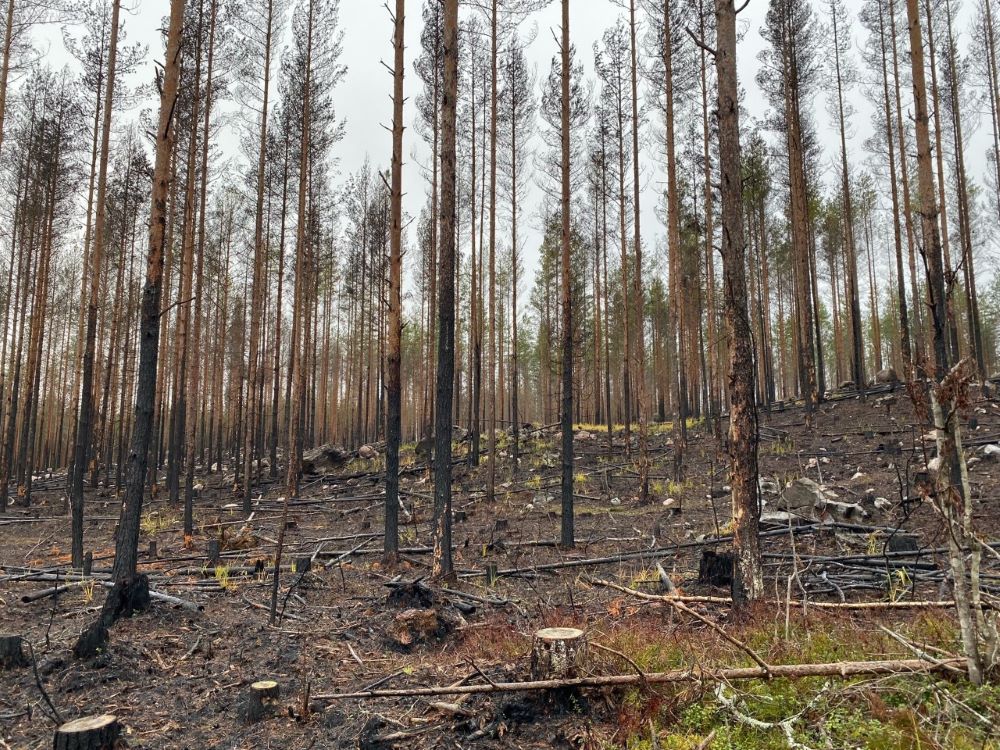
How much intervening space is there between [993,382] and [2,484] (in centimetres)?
3108

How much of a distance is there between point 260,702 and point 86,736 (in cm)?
111

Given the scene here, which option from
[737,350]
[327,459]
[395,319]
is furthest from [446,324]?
[327,459]

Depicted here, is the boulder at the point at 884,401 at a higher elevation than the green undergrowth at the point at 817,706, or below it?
higher

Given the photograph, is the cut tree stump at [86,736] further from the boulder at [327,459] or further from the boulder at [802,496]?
the boulder at [327,459]

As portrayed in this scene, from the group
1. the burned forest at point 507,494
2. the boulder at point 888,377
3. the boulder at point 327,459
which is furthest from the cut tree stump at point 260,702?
the boulder at point 888,377

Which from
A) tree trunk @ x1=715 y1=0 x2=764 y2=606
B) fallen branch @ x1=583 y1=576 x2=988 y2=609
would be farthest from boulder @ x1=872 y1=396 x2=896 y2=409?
fallen branch @ x1=583 y1=576 x2=988 y2=609

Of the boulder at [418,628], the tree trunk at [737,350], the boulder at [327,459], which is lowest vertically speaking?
the boulder at [418,628]

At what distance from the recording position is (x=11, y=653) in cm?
493

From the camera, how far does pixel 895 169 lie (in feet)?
56.3

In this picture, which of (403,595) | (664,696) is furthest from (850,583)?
(403,595)

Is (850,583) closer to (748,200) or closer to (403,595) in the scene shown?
(403,595)

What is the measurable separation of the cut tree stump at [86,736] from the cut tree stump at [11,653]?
2.15 metres

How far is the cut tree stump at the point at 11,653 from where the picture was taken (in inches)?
193

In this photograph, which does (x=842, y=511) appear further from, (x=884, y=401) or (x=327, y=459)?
(x=327, y=459)
